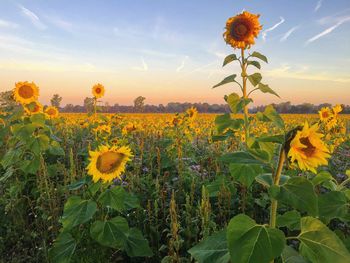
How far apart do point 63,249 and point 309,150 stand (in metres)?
2.12

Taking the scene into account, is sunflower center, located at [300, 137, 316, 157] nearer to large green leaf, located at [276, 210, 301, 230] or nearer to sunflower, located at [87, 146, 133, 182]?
large green leaf, located at [276, 210, 301, 230]

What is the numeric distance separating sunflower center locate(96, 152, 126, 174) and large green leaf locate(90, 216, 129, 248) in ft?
1.38

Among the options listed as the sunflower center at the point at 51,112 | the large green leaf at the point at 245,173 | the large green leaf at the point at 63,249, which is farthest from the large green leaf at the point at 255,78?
the sunflower center at the point at 51,112

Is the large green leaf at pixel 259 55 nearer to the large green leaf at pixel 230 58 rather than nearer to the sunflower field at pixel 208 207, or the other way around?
the sunflower field at pixel 208 207

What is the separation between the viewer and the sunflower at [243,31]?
13.0 ft

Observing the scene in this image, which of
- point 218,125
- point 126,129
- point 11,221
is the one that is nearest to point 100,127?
point 126,129

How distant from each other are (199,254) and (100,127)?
5.52 metres

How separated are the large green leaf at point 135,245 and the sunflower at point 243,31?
2370mm

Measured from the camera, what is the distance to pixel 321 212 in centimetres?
213

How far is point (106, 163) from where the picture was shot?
2871 mm

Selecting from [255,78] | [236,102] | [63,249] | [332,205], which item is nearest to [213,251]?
[332,205]

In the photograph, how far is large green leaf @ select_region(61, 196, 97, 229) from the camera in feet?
8.56

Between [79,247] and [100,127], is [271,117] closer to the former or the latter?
[79,247]

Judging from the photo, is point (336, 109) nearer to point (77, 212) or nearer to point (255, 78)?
point (255, 78)
